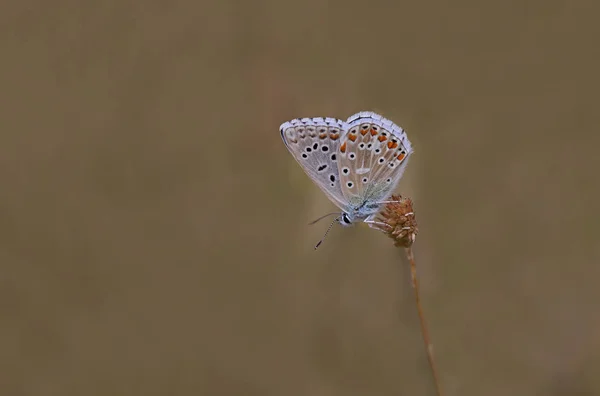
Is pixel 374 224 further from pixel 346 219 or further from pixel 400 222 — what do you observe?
pixel 346 219

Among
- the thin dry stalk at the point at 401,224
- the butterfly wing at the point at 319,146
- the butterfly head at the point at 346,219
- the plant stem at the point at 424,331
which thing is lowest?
the plant stem at the point at 424,331

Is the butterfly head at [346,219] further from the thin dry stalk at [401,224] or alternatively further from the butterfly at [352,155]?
the thin dry stalk at [401,224]

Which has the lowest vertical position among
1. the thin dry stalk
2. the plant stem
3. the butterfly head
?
the plant stem

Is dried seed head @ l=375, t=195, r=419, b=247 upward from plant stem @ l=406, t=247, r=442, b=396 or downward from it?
upward

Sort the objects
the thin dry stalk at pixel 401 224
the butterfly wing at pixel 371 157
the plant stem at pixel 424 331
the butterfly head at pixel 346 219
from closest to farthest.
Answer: the plant stem at pixel 424 331
the thin dry stalk at pixel 401 224
the butterfly wing at pixel 371 157
the butterfly head at pixel 346 219

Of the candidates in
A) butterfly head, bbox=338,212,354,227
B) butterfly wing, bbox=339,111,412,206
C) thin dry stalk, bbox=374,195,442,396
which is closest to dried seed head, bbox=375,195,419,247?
thin dry stalk, bbox=374,195,442,396

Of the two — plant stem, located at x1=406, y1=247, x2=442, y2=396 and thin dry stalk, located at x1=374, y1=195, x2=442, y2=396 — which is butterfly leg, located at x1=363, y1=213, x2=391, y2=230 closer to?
thin dry stalk, located at x1=374, y1=195, x2=442, y2=396

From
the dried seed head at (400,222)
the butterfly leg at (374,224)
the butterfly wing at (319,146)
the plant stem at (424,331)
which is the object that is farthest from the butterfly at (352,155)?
the plant stem at (424,331)

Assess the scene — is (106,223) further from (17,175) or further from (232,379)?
(232,379)
